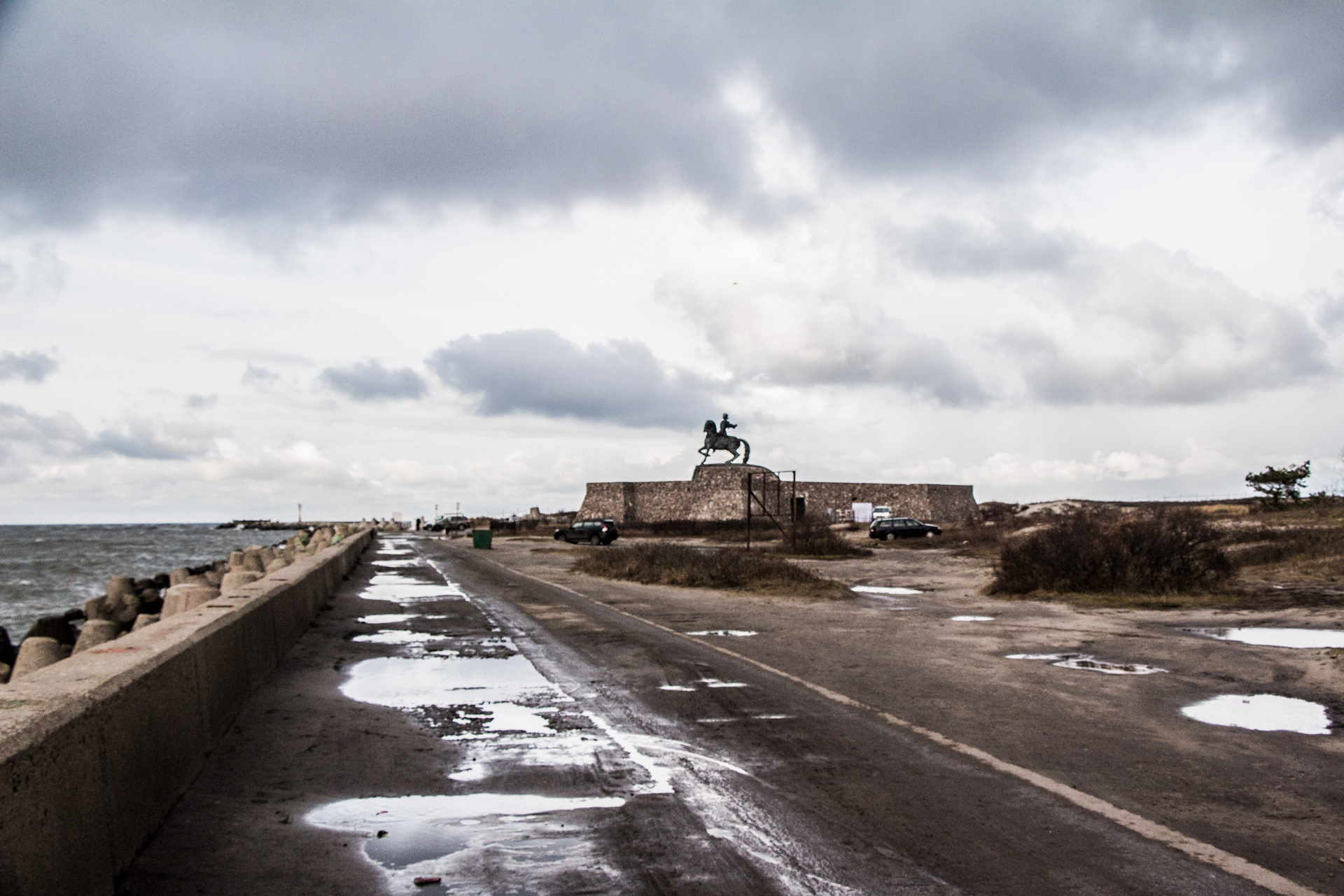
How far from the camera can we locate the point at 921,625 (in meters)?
16.5

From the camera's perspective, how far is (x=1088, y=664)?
11805 millimetres

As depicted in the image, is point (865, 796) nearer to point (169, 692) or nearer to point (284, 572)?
point (169, 692)

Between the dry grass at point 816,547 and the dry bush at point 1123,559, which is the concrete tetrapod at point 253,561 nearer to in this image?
the dry grass at point 816,547

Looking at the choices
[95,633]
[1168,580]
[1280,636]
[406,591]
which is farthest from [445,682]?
[1168,580]

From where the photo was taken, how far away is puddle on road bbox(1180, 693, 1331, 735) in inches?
326

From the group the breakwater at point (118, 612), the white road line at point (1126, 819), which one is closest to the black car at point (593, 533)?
the breakwater at point (118, 612)

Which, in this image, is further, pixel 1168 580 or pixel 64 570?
pixel 64 570

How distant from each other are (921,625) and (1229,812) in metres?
10.8

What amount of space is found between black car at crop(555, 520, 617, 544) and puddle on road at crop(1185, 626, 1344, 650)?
43185mm

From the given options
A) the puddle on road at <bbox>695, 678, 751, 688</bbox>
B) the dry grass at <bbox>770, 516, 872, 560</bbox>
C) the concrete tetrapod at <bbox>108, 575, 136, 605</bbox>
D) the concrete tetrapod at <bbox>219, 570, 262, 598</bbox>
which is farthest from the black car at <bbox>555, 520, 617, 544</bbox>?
the puddle on road at <bbox>695, 678, 751, 688</bbox>

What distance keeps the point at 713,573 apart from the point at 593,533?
33545mm

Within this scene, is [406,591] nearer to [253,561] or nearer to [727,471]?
[253,561]

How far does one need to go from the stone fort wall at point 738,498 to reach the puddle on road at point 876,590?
4227 centimetres

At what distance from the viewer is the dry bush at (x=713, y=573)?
23.3 meters
